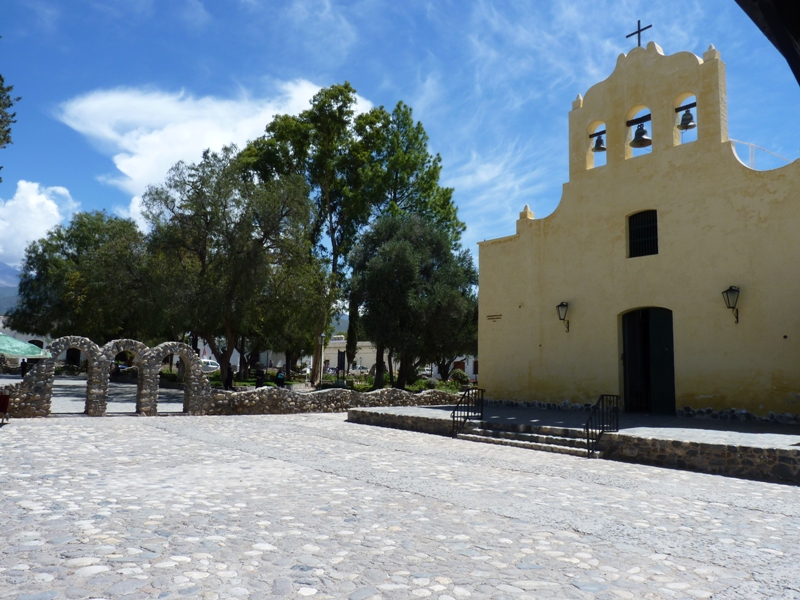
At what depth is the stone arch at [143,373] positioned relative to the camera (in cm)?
1816

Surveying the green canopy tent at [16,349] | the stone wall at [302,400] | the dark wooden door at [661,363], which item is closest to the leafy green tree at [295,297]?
the stone wall at [302,400]

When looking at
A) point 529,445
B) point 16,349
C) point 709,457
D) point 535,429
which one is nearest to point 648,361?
point 535,429

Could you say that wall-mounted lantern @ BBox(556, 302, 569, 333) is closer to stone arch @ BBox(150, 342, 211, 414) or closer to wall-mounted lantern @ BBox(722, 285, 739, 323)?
wall-mounted lantern @ BBox(722, 285, 739, 323)

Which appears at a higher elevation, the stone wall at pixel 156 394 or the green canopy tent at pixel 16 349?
the green canopy tent at pixel 16 349

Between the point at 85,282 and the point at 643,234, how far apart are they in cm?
2959

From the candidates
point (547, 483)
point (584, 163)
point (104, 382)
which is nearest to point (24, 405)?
point (104, 382)

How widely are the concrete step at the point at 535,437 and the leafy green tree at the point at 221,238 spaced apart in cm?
1302

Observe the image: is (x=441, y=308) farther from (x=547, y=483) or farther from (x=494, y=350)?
(x=547, y=483)

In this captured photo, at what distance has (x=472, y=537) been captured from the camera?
5.69 m

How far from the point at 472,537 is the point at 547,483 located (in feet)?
11.2

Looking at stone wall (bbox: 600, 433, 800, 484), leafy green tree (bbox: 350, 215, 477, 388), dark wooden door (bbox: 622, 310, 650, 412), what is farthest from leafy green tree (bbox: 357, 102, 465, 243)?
stone wall (bbox: 600, 433, 800, 484)

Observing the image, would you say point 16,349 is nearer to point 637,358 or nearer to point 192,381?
point 192,381

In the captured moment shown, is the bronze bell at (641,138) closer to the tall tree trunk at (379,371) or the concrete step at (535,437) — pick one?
the concrete step at (535,437)

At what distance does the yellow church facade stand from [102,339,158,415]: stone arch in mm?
10314
